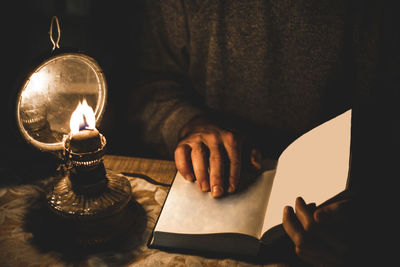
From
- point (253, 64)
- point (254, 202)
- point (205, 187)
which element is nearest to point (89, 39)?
point (253, 64)

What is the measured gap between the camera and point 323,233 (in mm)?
700

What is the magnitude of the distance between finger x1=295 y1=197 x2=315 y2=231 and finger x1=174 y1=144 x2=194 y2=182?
338 millimetres

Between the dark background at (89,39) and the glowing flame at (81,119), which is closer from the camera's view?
the glowing flame at (81,119)

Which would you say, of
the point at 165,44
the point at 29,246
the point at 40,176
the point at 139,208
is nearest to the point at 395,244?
the point at 139,208

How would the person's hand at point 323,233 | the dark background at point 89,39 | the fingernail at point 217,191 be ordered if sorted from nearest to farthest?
the person's hand at point 323,233 → the fingernail at point 217,191 → the dark background at point 89,39

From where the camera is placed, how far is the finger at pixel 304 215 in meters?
0.71

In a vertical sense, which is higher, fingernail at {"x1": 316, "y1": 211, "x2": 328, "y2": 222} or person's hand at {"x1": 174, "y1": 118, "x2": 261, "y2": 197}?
fingernail at {"x1": 316, "y1": 211, "x2": 328, "y2": 222}

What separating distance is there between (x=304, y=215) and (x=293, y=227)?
1.5 inches

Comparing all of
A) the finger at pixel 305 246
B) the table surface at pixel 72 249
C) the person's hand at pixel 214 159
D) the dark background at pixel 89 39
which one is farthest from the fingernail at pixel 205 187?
the dark background at pixel 89 39

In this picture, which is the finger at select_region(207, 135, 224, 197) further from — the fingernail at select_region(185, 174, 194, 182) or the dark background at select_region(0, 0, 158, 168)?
the dark background at select_region(0, 0, 158, 168)

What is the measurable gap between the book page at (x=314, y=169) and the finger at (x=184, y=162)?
0.84ft

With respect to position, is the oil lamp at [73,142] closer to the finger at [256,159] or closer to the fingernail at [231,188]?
the fingernail at [231,188]

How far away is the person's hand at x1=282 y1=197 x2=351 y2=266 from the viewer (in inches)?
→ 27.6

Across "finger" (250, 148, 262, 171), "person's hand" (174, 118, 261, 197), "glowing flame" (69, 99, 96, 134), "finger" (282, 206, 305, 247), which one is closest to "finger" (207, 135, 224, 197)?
"person's hand" (174, 118, 261, 197)
